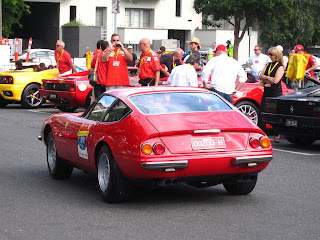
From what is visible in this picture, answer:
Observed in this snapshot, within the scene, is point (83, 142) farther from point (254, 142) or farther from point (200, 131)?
point (254, 142)

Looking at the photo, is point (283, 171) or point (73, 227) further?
point (283, 171)

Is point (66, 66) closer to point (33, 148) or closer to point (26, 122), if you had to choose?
point (26, 122)

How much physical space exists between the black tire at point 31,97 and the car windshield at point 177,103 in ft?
43.5

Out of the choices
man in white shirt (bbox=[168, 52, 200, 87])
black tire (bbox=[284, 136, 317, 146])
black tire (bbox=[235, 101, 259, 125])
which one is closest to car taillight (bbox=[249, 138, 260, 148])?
man in white shirt (bbox=[168, 52, 200, 87])

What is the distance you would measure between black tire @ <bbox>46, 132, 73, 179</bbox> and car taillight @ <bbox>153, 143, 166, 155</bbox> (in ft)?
7.58

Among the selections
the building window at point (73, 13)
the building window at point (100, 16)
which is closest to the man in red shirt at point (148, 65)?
the building window at point (73, 13)

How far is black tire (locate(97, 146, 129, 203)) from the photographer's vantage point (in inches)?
315

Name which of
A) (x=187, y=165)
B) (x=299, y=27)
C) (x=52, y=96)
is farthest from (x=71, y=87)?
(x=299, y=27)

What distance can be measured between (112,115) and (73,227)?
6.00ft

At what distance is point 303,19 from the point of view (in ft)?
217

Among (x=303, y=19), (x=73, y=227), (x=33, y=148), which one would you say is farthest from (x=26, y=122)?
(x=303, y=19)

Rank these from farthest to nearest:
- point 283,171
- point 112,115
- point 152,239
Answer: point 283,171
point 112,115
point 152,239

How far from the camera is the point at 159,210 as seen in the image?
25.8 feet

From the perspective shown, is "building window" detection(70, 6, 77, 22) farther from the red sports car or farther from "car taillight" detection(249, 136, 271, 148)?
"car taillight" detection(249, 136, 271, 148)
